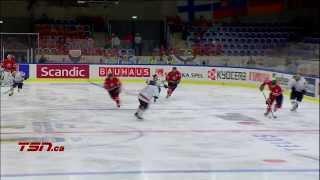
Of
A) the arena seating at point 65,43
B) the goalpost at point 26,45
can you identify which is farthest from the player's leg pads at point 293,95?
the goalpost at point 26,45

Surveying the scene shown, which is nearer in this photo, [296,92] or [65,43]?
[65,43]

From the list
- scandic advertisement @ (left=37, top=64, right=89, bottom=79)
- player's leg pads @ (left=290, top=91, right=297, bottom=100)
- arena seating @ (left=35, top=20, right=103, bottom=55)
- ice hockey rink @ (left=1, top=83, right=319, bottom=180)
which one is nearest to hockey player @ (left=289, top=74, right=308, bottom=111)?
player's leg pads @ (left=290, top=91, right=297, bottom=100)

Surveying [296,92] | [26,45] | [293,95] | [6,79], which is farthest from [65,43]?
[296,92]

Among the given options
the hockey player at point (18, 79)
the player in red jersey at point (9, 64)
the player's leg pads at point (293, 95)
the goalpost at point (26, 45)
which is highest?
the goalpost at point (26, 45)

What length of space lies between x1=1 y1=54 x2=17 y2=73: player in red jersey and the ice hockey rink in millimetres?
296

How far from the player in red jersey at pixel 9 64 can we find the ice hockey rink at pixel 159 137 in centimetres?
30

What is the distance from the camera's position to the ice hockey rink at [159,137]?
4289 millimetres

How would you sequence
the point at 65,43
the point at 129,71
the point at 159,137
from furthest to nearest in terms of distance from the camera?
the point at 159,137 → the point at 129,71 → the point at 65,43

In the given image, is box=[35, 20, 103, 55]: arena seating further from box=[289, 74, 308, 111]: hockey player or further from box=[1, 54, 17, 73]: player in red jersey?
box=[289, 74, 308, 111]: hockey player

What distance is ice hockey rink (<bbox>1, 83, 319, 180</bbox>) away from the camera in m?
4.29

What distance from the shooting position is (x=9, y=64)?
2.03 m

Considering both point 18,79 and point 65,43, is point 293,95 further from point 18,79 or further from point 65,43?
point 18,79

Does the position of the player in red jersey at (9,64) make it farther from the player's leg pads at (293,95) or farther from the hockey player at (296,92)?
the player's leg pads at (293,95)

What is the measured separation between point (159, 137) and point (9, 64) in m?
6.49
